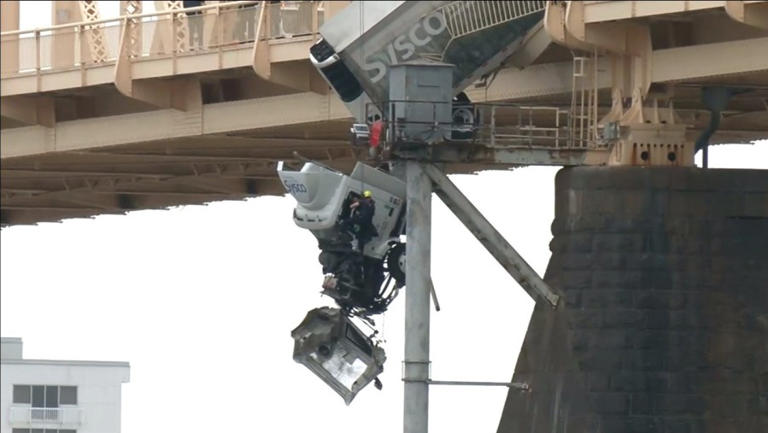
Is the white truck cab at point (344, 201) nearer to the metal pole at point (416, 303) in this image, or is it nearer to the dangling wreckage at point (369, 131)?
the dangling wreckage at point (369, 131)

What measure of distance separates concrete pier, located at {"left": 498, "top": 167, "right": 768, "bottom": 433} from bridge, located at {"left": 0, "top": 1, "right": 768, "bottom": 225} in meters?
0.87

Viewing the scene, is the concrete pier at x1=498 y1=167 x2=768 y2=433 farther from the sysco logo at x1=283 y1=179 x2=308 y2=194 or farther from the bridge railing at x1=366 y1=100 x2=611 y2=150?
the sysco logo at x1=283 y1=179 x2=308 y2=194

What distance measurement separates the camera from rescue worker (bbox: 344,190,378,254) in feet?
217

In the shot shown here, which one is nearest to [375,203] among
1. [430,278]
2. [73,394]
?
[430,278]

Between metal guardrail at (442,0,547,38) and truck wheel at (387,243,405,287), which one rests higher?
metal guardrail at (442,0,547,38)

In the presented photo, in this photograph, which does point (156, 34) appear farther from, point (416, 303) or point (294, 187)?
point (416, 303)

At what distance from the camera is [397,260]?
219 ft

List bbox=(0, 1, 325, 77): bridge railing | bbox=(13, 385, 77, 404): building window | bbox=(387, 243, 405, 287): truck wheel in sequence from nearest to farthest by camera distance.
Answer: bbox=(387, 243, 405, 287): truck wheel → bbox=(0, 1, 325, 77): bridge railing → bbox=(13, 385, 77, 404): building window

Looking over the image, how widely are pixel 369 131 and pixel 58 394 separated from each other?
56.6 metres

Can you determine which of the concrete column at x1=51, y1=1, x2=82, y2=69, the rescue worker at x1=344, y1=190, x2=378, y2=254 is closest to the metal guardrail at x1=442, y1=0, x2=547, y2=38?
the rescue worker at x1=344, y1=190, x2=378, y2=254

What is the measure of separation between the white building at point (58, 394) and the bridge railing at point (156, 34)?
3161 cm

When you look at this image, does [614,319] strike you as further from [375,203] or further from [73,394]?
[73,394]

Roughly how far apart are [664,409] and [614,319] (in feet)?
5.60

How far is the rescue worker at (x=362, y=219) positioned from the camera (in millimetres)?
66125
